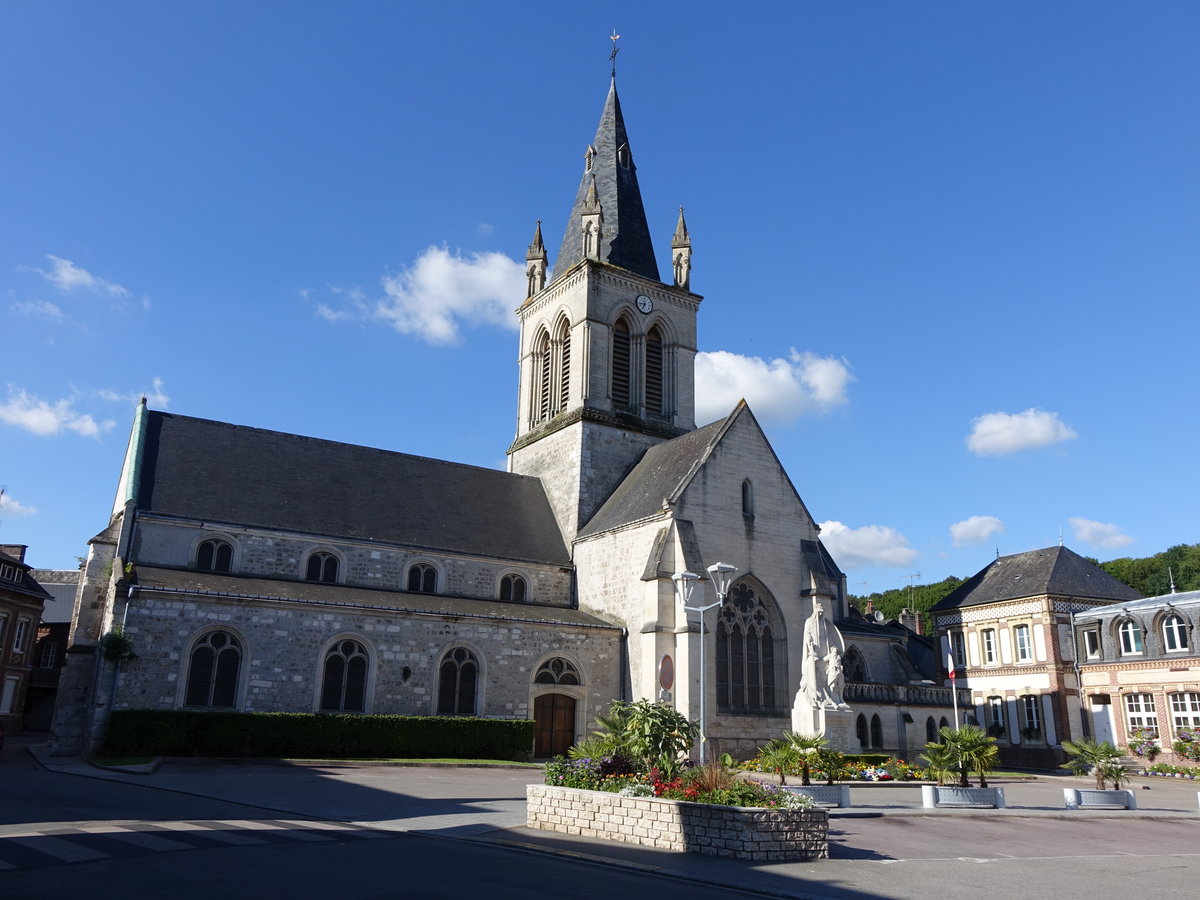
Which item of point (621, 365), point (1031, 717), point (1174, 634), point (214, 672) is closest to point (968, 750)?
point (214, 672)

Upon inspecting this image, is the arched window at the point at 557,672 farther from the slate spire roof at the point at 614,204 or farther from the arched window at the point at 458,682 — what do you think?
the slate spire roof at the point at 614,204

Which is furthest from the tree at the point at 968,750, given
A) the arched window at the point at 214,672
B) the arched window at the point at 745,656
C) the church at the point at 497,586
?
the arched window at the point at 214,672

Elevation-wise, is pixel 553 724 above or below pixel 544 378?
below

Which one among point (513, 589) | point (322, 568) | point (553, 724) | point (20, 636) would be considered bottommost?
point (553, 724)

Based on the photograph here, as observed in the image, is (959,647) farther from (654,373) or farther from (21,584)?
(21,584)

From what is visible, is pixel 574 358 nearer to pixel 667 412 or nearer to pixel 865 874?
pixel 667 412

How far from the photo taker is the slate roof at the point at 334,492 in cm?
2841

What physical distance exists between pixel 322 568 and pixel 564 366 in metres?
13.9

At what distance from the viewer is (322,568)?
95.0ft

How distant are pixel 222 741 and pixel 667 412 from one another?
70.6 feet

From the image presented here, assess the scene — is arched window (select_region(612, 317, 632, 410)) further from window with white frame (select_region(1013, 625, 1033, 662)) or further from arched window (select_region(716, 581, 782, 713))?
window with white frame (select_region(1013, 625, 1033, 662))

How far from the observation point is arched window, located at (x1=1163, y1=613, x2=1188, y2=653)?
3525 cm

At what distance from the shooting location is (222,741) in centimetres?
2319

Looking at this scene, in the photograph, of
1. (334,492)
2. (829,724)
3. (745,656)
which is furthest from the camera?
(334,492)
